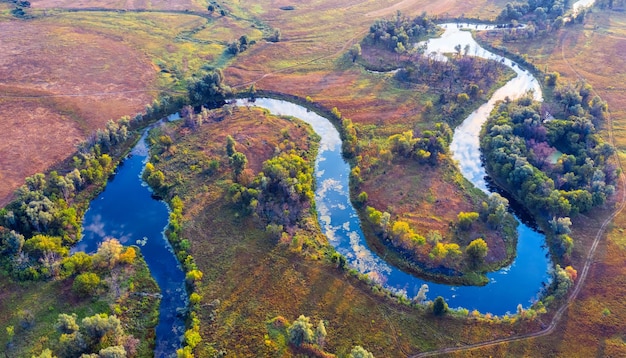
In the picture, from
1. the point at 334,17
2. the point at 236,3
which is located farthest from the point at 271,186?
the point at 236,3

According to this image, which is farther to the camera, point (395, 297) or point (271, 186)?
point (271, 186)

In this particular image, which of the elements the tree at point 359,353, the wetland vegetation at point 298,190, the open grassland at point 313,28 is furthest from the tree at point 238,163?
the tree at point 359,353

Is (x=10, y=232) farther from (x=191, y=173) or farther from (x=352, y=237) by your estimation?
(x=352, y=237)

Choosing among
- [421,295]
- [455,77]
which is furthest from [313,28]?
[421,295]

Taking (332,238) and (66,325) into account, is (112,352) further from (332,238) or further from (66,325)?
(332,238)

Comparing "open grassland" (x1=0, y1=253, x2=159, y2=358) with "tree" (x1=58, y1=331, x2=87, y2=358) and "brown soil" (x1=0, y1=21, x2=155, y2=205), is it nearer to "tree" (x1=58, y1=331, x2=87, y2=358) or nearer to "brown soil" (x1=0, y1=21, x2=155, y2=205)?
"tree" (x1=58, y1=331, x2=87, y2=358)

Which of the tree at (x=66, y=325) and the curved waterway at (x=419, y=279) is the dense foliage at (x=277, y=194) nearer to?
the curved waterway at (x=419, y=279)
